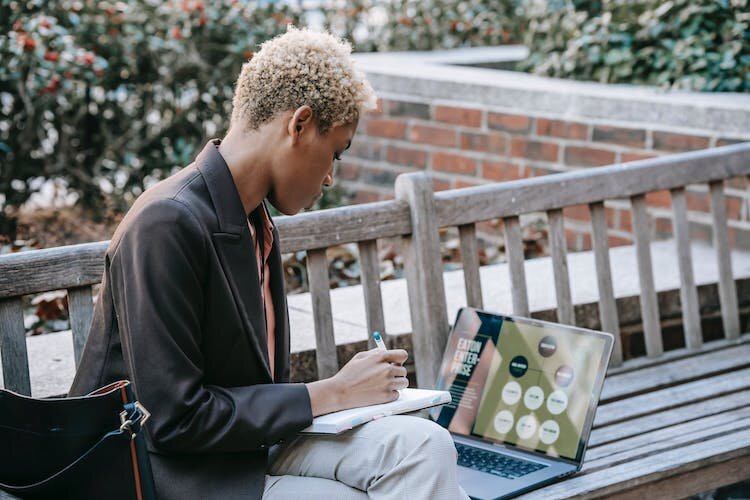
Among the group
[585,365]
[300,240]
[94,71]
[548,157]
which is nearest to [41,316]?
[300,240]

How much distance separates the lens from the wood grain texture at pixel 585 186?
3232 mm

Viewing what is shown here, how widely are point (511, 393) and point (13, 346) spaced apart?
138 cm

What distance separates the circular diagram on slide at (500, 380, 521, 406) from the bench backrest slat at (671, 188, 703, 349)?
101 centimetres

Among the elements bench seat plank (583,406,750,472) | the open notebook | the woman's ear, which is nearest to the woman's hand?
the open notebook

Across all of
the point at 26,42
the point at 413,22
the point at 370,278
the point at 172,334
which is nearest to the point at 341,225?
the point at 370,278

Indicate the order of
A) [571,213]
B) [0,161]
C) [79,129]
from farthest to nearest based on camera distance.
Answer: [79,129] → [0,161] → [571,213]

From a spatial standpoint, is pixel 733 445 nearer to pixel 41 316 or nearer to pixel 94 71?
pixel 41 316

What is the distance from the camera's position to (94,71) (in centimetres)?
511

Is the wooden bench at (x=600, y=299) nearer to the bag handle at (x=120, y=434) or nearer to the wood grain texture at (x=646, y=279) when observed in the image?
the wood grain texture at (x=646, y=279)

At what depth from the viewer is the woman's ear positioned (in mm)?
2135

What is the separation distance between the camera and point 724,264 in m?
3.77

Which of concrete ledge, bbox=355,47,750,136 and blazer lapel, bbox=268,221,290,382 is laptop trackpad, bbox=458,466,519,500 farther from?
concrete ledge, bbox=355,47,750,136

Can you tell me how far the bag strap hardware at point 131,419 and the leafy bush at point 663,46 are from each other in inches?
145

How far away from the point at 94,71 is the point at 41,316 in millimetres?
1701
